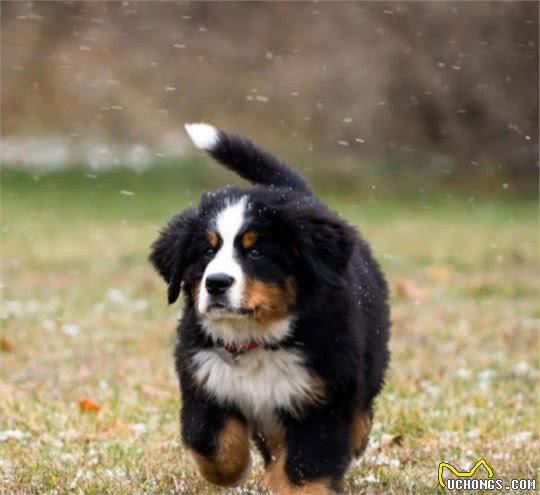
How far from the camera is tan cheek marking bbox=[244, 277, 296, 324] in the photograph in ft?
12.1

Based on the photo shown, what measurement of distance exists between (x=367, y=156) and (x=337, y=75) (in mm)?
1649

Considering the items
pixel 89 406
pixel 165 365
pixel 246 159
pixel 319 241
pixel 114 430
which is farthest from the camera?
pixel 165 365

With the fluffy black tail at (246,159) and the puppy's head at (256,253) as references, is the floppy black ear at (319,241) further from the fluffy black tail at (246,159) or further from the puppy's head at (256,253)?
the fluffy black tail at (246,159)

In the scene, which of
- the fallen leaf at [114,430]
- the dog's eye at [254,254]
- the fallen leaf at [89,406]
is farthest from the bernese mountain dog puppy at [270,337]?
the fallen leaf at [89,406]

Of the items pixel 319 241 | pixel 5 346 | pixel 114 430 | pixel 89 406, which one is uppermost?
pixel 319 241

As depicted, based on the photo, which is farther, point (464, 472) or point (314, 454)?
point (464, 472)

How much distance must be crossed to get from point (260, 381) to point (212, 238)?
47 centimetres

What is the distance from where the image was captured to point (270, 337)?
3844mm

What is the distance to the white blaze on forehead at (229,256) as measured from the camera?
3654mm

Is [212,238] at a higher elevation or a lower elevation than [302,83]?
higher

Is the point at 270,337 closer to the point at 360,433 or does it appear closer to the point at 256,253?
the point at 256,253

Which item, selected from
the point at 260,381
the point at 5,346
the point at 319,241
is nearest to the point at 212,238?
the point at 319,241

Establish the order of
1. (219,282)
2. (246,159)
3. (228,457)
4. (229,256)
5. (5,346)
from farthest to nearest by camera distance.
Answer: (5,346), (246,159), (228,457), (229,256), (219,282)

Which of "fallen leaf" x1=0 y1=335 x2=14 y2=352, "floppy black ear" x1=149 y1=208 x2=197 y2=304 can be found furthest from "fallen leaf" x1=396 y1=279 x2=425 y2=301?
"floppy black ear" x1=149 y1=208 x2=197 y2=304
